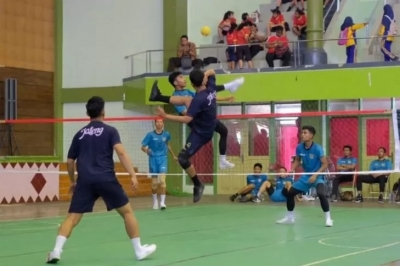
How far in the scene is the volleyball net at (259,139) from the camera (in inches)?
1058

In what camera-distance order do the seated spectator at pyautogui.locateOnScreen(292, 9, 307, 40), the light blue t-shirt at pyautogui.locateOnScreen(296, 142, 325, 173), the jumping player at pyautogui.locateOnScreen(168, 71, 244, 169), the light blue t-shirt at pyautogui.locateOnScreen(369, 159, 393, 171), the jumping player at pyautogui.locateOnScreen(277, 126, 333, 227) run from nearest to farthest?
the jumping player at pyautogui.locateOnScreen(168, 71, 244, 169) → the jumping player at pyautogui.locateOnScreen(277, 126, 333, 227) → the light blue t-shirt at pyautogui.locateOnScreen(296, 142, 325, 173) → the light blue t-shirt at pyautogui.locateOnScreen(369, 159, 393, 171) → the seated spectator at pyautogui.locateOnScreen(292, 9, 307, 40)

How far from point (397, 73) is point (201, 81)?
44.1 ft

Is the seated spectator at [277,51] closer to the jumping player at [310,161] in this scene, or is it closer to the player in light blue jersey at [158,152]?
the player in light blue jersey at [158,152]

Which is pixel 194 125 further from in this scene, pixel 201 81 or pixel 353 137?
pixel 353 137

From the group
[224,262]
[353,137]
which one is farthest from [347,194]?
[224,262]

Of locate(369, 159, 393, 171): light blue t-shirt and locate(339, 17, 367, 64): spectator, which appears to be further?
locate(339, 17, 367, 64): spectator

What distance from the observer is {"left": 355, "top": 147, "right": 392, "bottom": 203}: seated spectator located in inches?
937

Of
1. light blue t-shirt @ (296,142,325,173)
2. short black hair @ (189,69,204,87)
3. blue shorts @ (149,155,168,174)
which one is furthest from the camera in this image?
blue shorts @ (149,155,168,174)

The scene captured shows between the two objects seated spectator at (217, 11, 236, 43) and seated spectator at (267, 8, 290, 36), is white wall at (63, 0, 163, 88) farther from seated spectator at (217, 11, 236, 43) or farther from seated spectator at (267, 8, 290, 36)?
seated spectator at (267, 8, 290, 36)

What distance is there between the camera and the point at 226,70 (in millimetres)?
26703

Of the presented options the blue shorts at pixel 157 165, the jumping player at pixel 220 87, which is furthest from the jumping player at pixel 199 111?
the blue shorts at pixel 157 165

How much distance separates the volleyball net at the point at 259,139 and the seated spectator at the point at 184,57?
214cm

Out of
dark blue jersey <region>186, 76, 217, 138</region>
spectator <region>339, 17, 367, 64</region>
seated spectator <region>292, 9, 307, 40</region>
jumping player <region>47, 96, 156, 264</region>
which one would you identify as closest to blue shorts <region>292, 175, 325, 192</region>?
dark blue jersey <region>186, 76, 217, 138</region>

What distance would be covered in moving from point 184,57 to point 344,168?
22.9 feet
